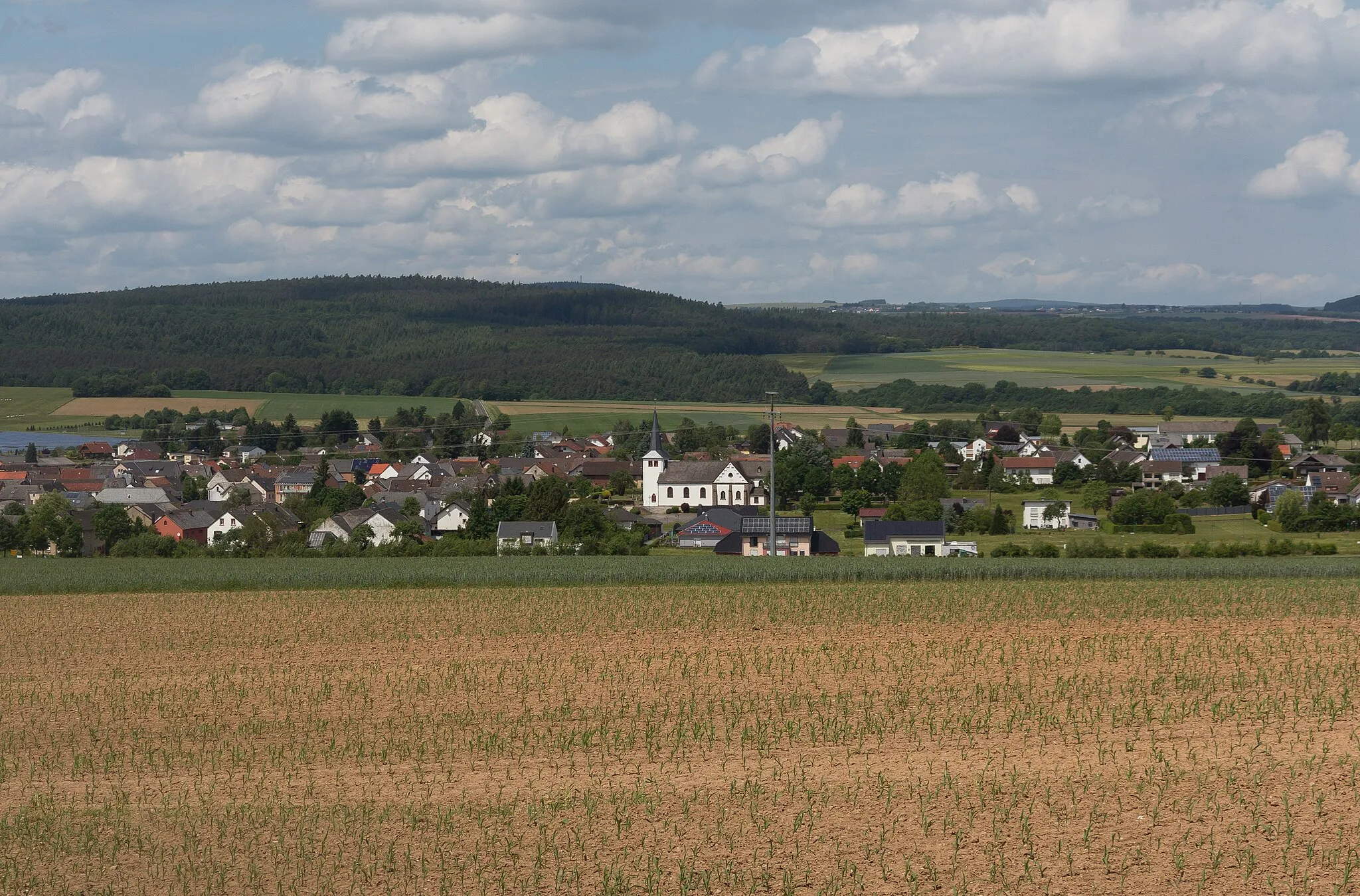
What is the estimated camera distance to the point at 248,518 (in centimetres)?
6162

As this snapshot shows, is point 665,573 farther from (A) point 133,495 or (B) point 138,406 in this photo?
(B) point 138,406

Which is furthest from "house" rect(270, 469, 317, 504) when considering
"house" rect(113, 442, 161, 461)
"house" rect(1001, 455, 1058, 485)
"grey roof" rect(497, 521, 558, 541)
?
"house" rect(1001, 455, 1058, 485)

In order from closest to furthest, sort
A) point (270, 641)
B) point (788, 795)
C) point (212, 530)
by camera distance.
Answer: point (788, 795), point (270, 641), point (212, 530)

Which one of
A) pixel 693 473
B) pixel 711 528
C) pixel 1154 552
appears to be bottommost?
pixel 711 528

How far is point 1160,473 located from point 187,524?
2077 inches

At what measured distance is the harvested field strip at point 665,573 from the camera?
34031mm

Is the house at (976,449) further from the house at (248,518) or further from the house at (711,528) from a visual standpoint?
the house at (248,518)

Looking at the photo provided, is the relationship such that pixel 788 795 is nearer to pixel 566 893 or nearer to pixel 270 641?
pixel 566 893

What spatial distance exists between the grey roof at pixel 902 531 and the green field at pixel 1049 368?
3666 inches

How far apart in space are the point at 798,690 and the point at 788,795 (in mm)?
5388

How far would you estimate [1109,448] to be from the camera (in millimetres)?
94750

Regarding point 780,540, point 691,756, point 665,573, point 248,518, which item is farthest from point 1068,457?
point 691,756

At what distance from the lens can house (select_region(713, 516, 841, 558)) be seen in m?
49.6

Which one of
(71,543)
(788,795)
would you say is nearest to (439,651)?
(788,795)
